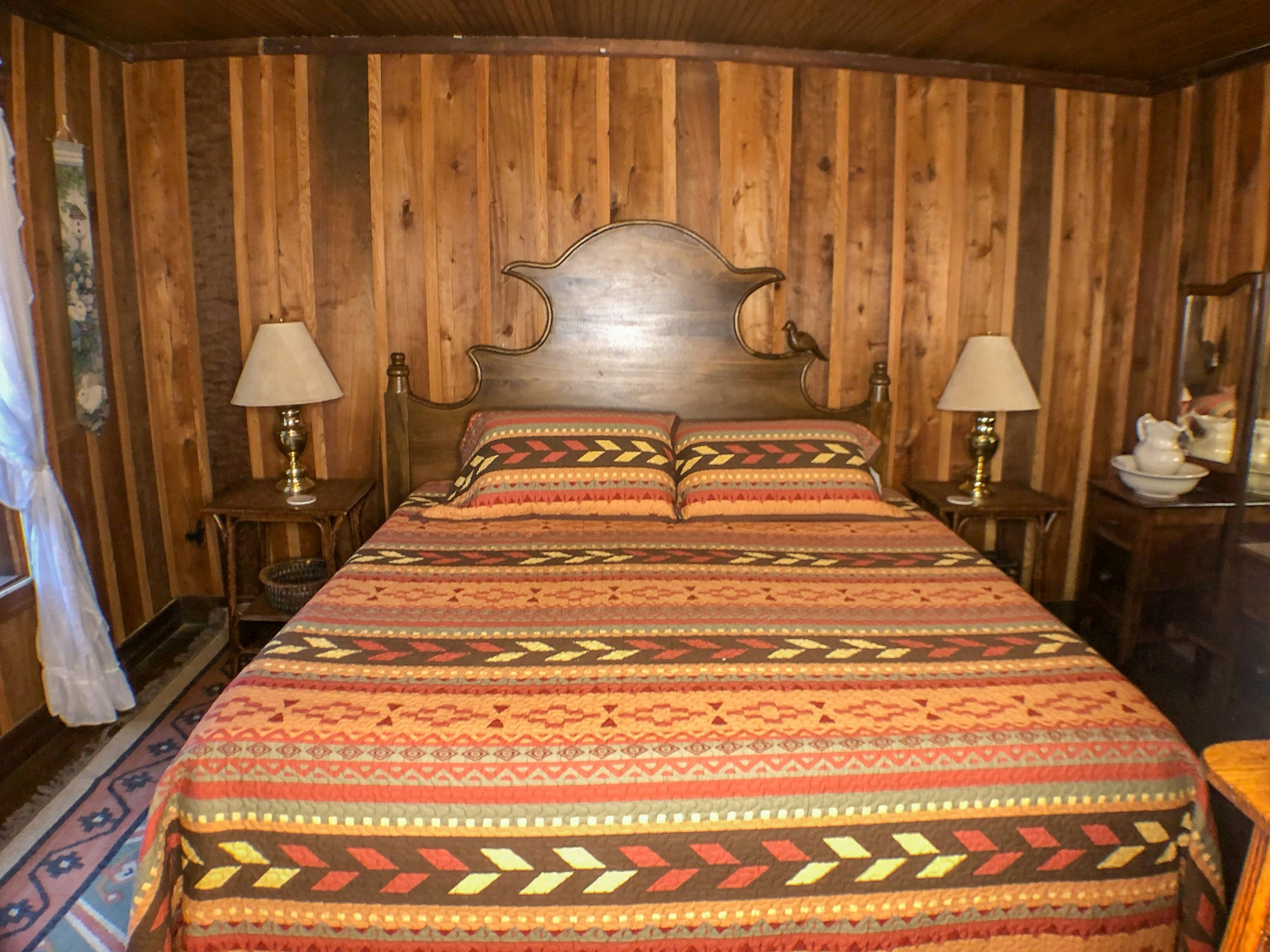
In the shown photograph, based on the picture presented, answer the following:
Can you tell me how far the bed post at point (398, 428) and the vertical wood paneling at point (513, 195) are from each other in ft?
1.24

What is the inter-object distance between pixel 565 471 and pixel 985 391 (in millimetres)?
1513

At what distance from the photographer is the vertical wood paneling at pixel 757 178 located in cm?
323

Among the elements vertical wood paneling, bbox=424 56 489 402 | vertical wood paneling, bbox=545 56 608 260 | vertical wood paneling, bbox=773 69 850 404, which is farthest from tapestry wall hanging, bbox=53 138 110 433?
vertical wood paneling, bbox=773 69 850 404

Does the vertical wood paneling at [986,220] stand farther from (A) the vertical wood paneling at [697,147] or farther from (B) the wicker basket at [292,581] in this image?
(B) the wicker basket at [292,581]

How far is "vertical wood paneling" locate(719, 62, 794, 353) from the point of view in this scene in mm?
3227

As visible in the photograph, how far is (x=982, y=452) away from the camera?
3234 millimetres

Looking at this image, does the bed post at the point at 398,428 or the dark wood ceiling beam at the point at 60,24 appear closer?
the dark wood ceiling beam at the point at 60,24

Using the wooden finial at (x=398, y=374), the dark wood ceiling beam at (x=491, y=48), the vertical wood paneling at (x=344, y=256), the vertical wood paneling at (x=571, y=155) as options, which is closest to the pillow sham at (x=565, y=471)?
the wooden finial at (x=398, y=374)

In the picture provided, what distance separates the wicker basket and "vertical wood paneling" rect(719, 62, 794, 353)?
182 cm

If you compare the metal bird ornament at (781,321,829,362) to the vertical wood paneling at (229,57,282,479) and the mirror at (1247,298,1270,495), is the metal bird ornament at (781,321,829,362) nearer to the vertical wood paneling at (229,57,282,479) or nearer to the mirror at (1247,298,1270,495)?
the mirror at (1247,298,1270,495)

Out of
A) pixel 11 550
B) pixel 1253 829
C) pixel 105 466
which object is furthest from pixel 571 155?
pixel 1253 829

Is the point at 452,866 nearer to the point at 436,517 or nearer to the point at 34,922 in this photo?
the point at 34,922

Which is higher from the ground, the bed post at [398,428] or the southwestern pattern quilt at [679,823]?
the bed post at [398,428]

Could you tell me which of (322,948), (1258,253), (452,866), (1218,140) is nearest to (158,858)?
(322,948)
